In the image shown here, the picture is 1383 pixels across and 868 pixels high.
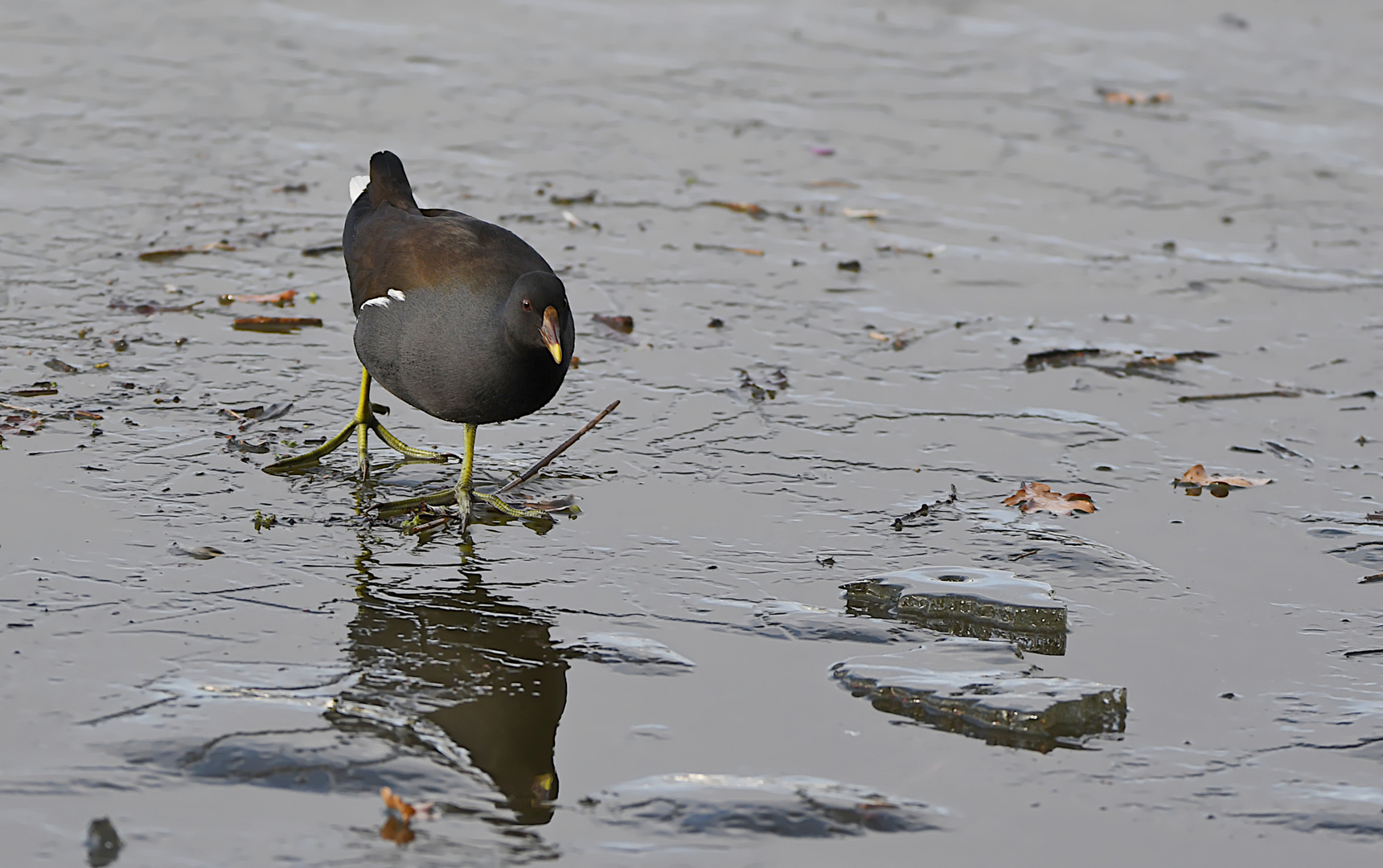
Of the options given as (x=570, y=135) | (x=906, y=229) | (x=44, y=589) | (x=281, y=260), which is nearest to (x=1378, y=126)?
(x=906, y=229)

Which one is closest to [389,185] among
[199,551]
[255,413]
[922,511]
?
[255,413]

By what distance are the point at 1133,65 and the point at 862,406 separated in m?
7.57

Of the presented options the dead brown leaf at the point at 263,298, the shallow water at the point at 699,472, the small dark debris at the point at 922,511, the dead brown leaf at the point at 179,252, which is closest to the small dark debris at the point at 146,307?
the shallow water at the point at 699,472

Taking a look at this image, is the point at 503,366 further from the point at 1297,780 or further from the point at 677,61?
the point at 677,61

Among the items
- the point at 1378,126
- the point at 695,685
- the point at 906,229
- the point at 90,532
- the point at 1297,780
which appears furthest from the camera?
the point at 1378,126

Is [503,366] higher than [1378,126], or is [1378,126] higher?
[1378,126]

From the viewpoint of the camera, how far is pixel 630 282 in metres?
7.36

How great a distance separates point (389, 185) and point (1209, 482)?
3.32 meters

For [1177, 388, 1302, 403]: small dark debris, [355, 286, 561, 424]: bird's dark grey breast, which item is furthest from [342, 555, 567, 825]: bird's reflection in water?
[1177, 388, 1302, 403]: small dark debris

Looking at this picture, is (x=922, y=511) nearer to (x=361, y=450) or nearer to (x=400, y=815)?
(x=361, y=450)

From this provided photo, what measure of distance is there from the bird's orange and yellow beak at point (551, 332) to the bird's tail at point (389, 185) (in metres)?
Answer: 1.28

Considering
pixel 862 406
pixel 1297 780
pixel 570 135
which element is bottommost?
pixel 1297 780

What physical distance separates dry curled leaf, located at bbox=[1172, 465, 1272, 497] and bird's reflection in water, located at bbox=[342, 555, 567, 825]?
2.66 m

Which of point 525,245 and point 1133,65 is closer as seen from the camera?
point 525,245
